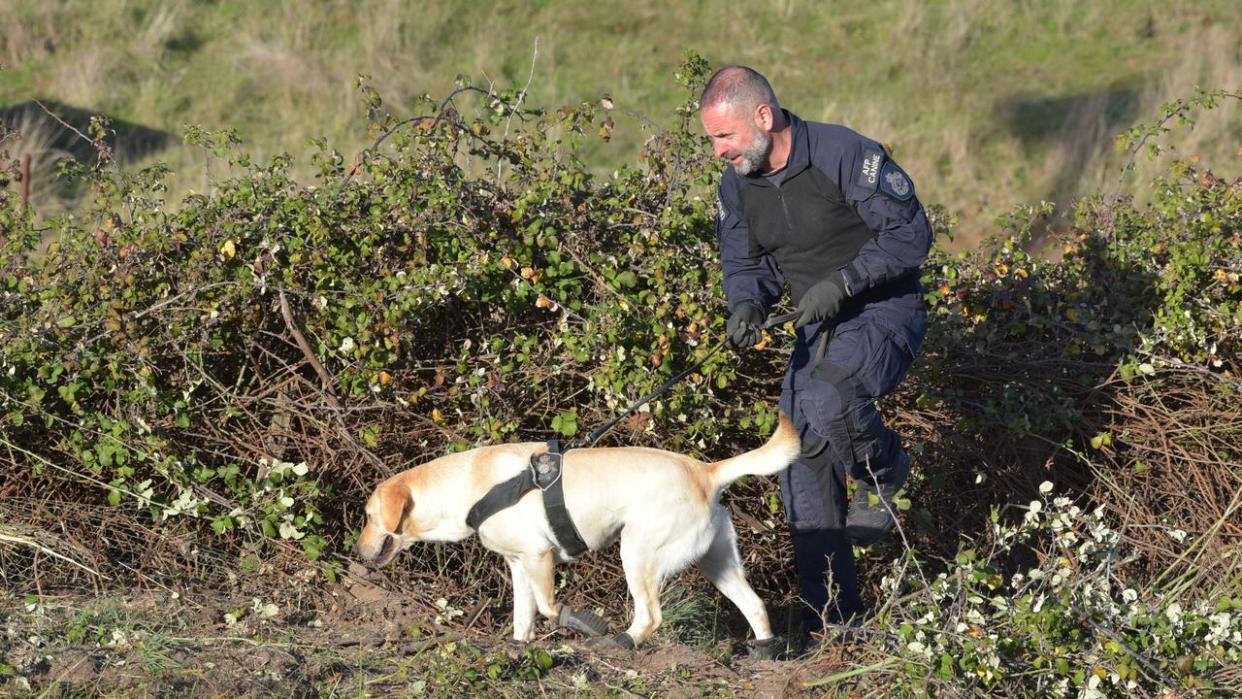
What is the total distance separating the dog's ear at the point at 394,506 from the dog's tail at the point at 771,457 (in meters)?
1.18

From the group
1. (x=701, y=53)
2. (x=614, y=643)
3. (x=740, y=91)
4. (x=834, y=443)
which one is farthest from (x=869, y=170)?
(x=701, y=53)

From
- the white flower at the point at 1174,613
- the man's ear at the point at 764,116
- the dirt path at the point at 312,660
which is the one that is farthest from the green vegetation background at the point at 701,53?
the white flower at the point at 1174,613

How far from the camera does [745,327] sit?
4.70 m

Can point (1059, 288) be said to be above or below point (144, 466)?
above

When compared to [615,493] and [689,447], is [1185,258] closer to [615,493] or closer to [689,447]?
[689,447]

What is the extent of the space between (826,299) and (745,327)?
1.47 ft

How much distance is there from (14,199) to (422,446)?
231cm

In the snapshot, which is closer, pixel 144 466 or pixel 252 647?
pixel 252 647

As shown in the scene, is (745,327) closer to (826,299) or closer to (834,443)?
(826,299)

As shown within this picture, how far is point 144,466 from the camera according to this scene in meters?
5.36

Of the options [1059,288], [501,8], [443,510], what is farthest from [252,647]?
[501,8]

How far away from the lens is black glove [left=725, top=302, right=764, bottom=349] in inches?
185

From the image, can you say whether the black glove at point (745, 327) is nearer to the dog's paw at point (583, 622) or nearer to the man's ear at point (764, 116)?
the man's ear at point (764, 116)

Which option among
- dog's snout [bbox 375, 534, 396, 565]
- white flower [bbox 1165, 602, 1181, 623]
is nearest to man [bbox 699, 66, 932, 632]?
white flower [bbox 1165, 602, 1181, 623]
